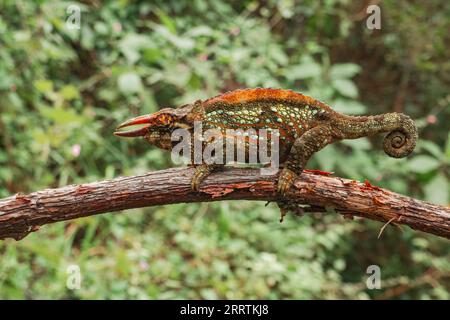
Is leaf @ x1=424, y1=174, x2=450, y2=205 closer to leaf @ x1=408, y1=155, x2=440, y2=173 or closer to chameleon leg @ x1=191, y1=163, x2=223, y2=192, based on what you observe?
leaf @ x1=408, y1=155, x2=440, y2=173

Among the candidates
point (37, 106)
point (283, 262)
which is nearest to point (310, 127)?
point (283, 262)

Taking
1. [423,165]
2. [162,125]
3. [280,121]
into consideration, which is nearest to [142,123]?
[162,125]

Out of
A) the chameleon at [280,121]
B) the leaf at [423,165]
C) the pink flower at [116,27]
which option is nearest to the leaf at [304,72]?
the leaf at [423,165]

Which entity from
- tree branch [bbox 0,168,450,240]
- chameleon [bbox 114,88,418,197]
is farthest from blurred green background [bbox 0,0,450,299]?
chameleon [bbox 114,88,418,197]

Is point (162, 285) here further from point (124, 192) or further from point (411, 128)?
point (411, 128)

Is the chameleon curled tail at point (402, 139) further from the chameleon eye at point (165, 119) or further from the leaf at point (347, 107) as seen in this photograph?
the leaf at point (347, 107)

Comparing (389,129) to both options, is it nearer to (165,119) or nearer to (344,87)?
(165,119)
